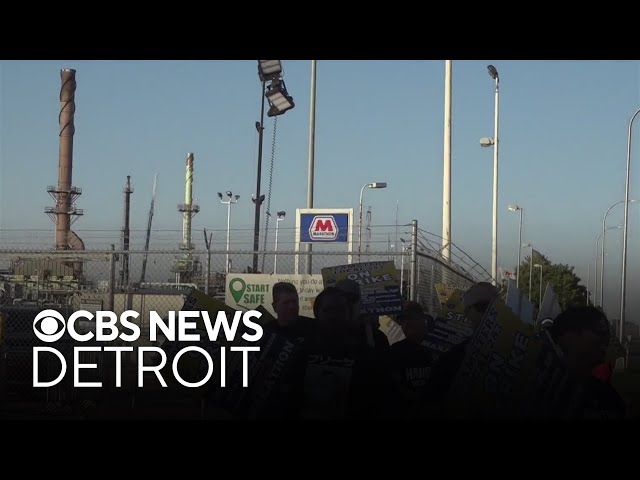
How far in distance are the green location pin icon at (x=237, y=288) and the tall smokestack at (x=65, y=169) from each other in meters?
38.6

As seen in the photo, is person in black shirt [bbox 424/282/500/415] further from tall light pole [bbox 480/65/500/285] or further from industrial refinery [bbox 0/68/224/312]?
tall light pole [bbox 480/65/500/285]

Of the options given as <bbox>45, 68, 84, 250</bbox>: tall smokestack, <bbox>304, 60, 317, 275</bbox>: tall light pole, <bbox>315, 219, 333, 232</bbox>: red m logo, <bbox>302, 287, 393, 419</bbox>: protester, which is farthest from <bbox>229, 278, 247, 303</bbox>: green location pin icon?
<bbox>45, 68, 84, 250</bbox>: tall smokestack

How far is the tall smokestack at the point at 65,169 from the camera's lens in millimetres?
50000

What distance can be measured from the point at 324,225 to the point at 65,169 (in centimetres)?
3961

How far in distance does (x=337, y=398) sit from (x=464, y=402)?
68 cm

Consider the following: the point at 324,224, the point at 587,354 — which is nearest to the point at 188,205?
the point at 324,224

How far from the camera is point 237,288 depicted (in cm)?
1200

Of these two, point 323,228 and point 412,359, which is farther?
point 323,228

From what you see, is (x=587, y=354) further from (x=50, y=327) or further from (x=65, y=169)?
(x=65, y=169)

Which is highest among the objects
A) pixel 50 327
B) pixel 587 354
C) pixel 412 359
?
pixel 587 354

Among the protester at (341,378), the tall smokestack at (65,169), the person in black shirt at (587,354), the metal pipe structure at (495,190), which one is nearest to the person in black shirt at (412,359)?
the protester at (341,378)

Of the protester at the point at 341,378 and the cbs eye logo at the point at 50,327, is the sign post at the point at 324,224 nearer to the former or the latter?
the cbs eye logo at the point at 50,327
